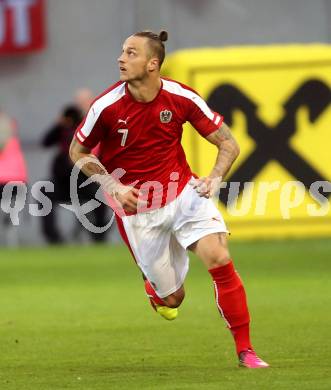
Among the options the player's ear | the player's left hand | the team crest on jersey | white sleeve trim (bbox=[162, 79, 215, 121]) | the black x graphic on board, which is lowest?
the black x graphic on board

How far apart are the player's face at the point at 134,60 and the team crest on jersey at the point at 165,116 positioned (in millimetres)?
274

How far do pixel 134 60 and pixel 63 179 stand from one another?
13.8 metres

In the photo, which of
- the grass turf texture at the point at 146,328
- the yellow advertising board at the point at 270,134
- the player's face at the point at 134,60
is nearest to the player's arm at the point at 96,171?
the player's face at the point at 134,60

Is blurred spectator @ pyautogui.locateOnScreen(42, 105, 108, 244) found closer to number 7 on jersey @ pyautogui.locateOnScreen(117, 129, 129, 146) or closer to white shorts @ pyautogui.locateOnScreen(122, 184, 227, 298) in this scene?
white shorts @ pyautogui.locateOnScreen(122, 184, 227, 298)

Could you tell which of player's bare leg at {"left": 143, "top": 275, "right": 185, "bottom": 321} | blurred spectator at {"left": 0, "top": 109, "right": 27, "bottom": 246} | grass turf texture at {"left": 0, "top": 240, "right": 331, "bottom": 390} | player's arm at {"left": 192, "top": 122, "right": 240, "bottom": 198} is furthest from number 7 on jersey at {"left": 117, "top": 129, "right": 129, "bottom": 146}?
blurred spectator at {"left": 0, "top": 109, "right": 27, "bottom": 246}

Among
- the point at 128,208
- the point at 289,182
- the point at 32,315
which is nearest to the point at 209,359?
the point at 128,208

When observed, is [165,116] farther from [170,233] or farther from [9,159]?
[9,159]

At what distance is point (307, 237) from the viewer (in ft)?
68.4

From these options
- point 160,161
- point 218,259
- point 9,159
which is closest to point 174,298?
point 160,161

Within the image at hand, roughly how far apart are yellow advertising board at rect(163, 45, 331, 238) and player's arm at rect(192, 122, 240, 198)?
10.5 metres

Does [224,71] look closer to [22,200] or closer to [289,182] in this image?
[289,182]

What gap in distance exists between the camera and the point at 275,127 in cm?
2077

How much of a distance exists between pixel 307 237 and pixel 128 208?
11.3 meters

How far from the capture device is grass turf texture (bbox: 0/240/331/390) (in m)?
9.20
